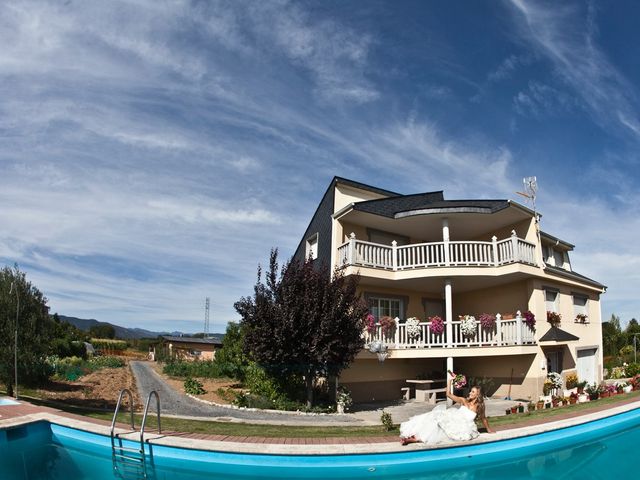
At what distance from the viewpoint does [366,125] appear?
58.0 ft

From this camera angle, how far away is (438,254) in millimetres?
18422

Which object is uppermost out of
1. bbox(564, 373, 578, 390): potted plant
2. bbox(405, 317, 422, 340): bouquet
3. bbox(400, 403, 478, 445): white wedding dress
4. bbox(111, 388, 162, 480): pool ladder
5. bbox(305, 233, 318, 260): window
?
bbox(305, 233, 318, 260): window

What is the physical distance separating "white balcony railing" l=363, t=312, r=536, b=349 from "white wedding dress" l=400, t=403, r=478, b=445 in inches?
261

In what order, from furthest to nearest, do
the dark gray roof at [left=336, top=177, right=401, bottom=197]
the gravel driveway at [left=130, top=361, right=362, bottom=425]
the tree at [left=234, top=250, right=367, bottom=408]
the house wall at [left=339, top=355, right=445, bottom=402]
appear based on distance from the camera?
the dark gray roof at [left=336, top=177, right=401, bottom=197]
the house wall at [left=339, top=355, right=445, bottom=402]
the tree at [left=234, top=250, right=367, bottom=408]
the gravel driveway at [left=130, top=361, right=362, bottom=425]

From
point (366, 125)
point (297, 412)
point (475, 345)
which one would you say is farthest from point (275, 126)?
point (475, 345)

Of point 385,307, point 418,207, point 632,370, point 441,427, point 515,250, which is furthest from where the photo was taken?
point 632,370

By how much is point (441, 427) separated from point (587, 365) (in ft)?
59.7

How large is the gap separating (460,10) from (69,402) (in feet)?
65.1

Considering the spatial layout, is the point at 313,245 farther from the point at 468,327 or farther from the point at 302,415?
the point at 302,415

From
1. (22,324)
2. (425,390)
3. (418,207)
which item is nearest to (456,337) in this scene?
(425,390)

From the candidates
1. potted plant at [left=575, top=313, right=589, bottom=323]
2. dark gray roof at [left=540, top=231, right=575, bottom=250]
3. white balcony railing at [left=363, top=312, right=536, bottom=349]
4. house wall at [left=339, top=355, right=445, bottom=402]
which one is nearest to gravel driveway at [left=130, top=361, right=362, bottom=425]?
house wall at [left=339, top=355, right=445, bottom=402]

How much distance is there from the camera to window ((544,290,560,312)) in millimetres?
20578

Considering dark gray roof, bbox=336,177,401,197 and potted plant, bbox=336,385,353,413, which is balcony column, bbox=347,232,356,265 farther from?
potted plant, bbox=336,385,353,413

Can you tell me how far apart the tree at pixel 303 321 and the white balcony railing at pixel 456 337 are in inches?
103
